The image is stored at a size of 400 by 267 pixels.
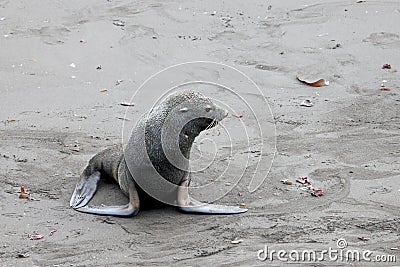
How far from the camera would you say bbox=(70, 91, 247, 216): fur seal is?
5.25 metres

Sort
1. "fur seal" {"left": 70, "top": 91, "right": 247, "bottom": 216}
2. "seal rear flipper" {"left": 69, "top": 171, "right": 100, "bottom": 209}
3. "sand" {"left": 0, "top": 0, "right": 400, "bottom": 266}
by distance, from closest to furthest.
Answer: "sand" {"left": 0, "top": 0, "right": 400, "bottom": 266} → "fur seal" {"left": 70, "top": 91, "right": 247, "bottom": 216} → "seal rear flipper" {"left": 69, "top": 171, "right": 100, "bottom": 209}

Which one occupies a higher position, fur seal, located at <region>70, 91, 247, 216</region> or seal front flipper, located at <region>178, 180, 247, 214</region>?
fur seal, located at <region>70, 91, 247, 216</region>

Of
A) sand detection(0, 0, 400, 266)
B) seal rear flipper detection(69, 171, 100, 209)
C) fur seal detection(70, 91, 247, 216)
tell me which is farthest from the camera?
seal rear flipper detection(69, 171, 100, 209)

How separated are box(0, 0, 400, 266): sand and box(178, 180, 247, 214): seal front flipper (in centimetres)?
7

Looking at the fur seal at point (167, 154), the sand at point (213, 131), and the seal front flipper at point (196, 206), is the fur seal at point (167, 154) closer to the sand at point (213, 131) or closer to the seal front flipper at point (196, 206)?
the seal front flipper at point (196, 206)

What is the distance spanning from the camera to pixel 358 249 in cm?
460

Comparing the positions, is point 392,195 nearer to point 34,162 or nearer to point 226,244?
point 226,244

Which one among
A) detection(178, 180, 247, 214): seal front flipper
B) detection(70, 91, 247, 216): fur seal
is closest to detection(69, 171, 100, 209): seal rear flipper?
detection(70, 91, 247, 216): fur seal

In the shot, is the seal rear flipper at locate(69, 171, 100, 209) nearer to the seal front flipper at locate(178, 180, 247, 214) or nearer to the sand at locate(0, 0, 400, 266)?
the sand at locate(0, 0, 400, 266)

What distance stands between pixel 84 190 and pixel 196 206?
0.89 metres

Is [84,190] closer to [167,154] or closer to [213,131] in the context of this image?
[167,154]

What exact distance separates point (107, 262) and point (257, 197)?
148cm

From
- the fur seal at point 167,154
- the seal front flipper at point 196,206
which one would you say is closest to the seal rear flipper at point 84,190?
the fur seal at point 167,154

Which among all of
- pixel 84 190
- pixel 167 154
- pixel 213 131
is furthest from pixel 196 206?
pixel 213 131
